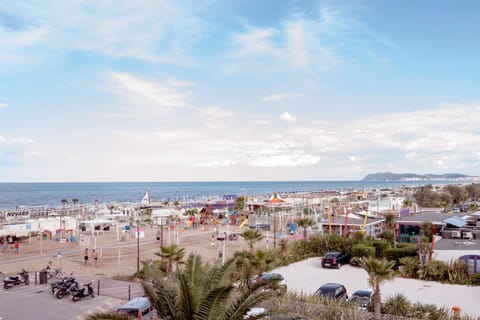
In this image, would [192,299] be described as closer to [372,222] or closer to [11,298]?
[11,298]

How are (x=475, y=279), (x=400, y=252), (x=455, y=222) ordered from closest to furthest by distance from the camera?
(x=475, y=279) → (x=400, y=252) → (x=455, y=222)

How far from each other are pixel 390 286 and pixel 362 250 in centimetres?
500

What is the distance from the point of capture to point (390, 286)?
2092 centimetres

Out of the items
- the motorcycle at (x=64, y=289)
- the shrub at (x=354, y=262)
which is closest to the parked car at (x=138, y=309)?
the motorcycle at (x=64, y=289)

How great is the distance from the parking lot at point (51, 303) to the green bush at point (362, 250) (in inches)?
513

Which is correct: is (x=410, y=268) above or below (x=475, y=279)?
above

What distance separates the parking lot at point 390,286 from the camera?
18031mm

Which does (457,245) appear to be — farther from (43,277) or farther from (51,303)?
(43,277)

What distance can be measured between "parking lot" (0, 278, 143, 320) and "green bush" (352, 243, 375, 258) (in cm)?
1303

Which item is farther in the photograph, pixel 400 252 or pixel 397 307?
pixel 400 252

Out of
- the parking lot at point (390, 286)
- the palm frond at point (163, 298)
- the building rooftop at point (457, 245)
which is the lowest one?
the parking lot at point (390, 286)

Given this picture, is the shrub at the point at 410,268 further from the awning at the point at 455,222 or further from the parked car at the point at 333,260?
the awning at the point at 455,222

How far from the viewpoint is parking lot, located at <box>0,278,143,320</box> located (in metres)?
16.7

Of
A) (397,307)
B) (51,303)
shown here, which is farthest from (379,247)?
(51,303)
